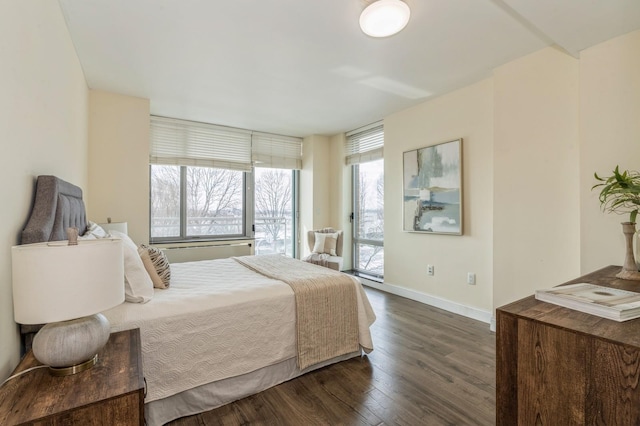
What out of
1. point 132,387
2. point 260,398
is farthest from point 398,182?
point 132,387

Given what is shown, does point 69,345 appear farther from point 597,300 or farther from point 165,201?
point 165,201

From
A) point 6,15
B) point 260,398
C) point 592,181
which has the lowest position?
point 260,398

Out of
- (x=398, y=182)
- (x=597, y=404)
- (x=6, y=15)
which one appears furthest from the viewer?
(x=398, y=182)

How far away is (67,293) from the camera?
913mm

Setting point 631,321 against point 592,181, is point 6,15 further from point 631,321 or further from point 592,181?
point 592,181

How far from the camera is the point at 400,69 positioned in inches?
111

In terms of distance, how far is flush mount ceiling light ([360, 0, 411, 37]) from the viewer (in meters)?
1.74

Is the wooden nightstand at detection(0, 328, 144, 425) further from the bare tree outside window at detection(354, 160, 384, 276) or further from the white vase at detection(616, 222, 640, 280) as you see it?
the bare tree outside window at detection(354, 160, 384, 276)

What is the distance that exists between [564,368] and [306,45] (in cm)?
251

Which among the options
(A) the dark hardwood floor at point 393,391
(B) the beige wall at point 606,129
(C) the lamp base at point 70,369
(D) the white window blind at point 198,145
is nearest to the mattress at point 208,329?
(A) the dark hardwood floor at point 393,391

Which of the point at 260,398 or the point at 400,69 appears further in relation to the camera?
the point at 400,69

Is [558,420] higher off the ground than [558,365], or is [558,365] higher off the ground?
[558,365]

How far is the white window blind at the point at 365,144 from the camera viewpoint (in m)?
4.52

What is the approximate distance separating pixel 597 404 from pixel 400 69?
2737 millimetres
